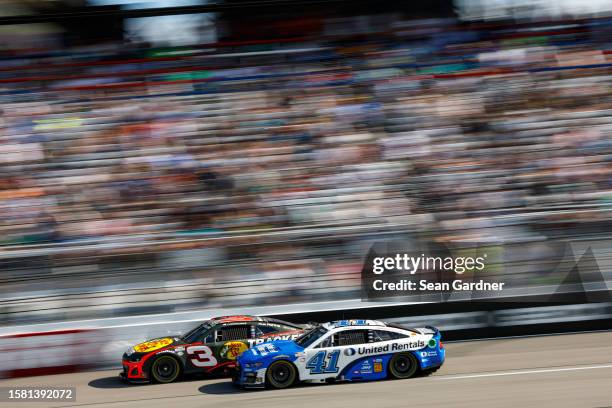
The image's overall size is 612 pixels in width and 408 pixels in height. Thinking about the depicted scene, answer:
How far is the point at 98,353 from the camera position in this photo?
39.0 ft

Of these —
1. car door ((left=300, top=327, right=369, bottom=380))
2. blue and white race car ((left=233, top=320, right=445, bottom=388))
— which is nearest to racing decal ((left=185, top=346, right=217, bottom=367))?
blue and white race car ((left=233, top=320, right=445, bottom=388))

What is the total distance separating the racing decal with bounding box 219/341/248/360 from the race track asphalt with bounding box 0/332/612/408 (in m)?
0.35

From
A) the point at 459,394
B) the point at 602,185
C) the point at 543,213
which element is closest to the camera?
the point at 459,394

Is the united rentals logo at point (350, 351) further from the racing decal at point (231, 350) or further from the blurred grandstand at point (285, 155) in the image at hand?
the blurred grandstand at point (285, 155)

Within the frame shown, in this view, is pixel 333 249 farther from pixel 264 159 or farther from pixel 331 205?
pixel 264 159

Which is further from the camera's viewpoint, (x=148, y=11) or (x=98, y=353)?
(x=148, y=11)

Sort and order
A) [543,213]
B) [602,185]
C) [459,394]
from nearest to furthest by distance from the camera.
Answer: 1. [459,394]
2. [543,213]
3. [602,185]

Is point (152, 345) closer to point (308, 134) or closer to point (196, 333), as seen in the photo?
point (196, 333)

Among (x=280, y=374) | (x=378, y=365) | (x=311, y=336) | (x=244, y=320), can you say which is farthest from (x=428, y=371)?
(x=244, y=320)

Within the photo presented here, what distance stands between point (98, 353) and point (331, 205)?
4.85 metres

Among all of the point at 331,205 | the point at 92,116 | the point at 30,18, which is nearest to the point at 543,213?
the point at 331,205

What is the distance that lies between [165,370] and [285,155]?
545 cm

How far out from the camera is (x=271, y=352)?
32.9ft

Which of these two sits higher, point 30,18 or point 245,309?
point 30,18
